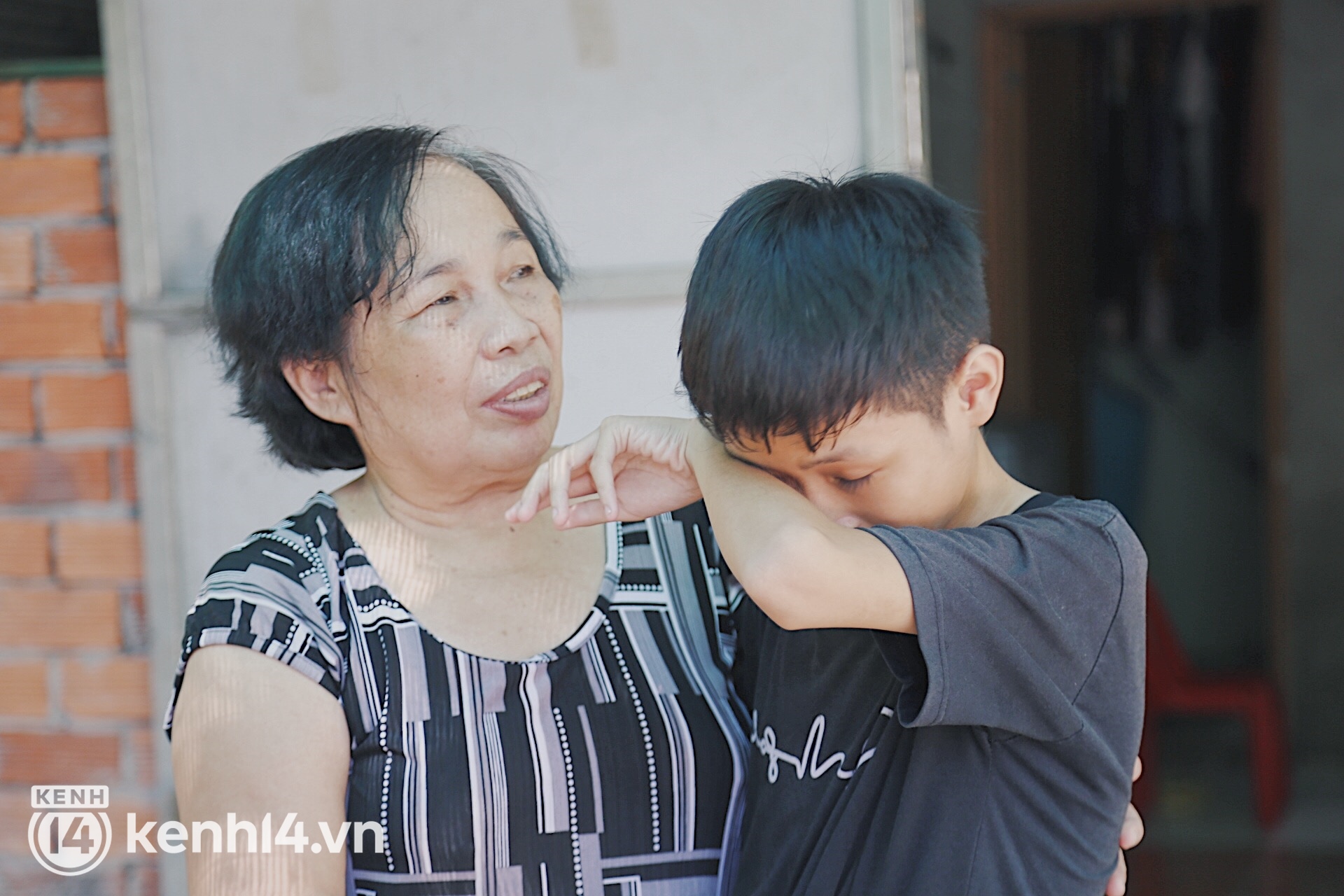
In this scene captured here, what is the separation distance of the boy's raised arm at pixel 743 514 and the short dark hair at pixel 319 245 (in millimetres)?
321

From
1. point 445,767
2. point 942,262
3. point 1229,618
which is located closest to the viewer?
point 942,262

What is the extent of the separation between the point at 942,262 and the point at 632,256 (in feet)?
3.54

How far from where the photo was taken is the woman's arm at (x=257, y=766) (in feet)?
4.14

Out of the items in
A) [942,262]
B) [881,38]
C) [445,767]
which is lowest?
[445,767]

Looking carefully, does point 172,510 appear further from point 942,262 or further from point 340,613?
point 942,262

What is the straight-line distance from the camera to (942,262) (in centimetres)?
120

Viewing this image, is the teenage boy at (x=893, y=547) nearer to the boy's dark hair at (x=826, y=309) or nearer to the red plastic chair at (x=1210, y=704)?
the boy's dark hair at (x=826, y=309)

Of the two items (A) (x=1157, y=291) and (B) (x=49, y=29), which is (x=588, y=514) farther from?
(A) (x=1157, y=291)

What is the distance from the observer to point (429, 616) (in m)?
A: 1.44

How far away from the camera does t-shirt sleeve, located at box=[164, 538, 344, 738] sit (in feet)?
4.32

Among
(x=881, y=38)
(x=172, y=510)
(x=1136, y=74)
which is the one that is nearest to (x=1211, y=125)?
(x=1136, y=74)
